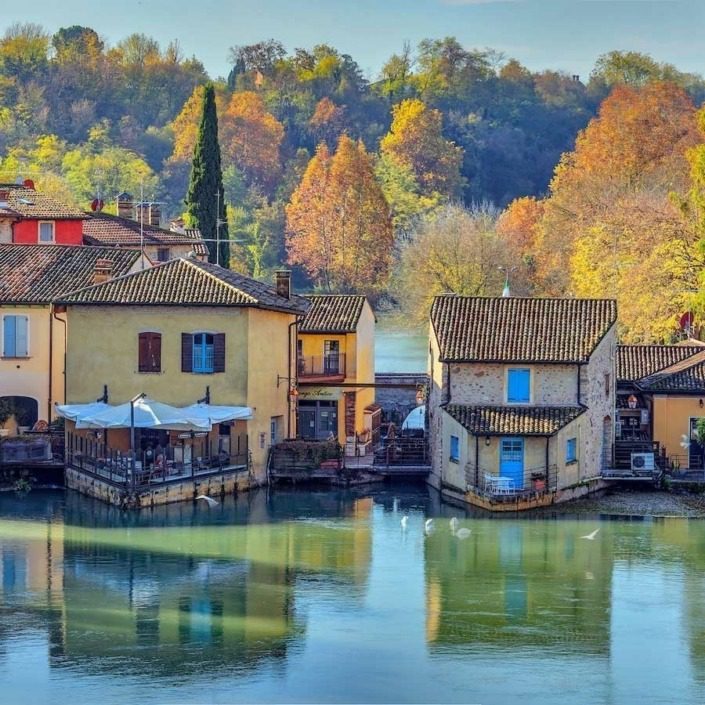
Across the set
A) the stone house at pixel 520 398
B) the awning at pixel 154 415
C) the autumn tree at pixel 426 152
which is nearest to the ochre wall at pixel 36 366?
the awning at pixel 154 415

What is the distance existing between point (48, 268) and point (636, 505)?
2015 centimetres

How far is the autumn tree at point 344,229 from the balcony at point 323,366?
48585 mm

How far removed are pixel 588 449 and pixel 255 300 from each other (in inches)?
408

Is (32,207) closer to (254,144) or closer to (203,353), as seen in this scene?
(203,353)

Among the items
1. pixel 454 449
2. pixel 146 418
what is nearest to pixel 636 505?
pixel 454 449

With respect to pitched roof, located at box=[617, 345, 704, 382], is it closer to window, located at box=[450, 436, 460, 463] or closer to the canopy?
the canopy

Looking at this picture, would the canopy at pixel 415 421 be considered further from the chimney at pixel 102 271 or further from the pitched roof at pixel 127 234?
the pitched roof at pixel 127 234

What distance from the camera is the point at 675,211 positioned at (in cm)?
7838

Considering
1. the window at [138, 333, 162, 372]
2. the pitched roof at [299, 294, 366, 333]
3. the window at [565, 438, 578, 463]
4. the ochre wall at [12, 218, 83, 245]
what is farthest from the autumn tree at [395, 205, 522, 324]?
the window at [565, 438, 578, 463]

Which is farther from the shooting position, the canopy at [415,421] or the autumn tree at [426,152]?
the autumn tree at [426,152]

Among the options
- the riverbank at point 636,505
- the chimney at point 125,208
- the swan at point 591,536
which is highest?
the chimney at point 125,208

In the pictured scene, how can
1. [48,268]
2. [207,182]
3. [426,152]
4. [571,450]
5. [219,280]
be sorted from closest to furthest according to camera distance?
[571,450]
[219,280]
[48,268]
[207,182]
[426,152]

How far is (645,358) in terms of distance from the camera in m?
62.7

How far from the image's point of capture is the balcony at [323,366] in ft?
206
